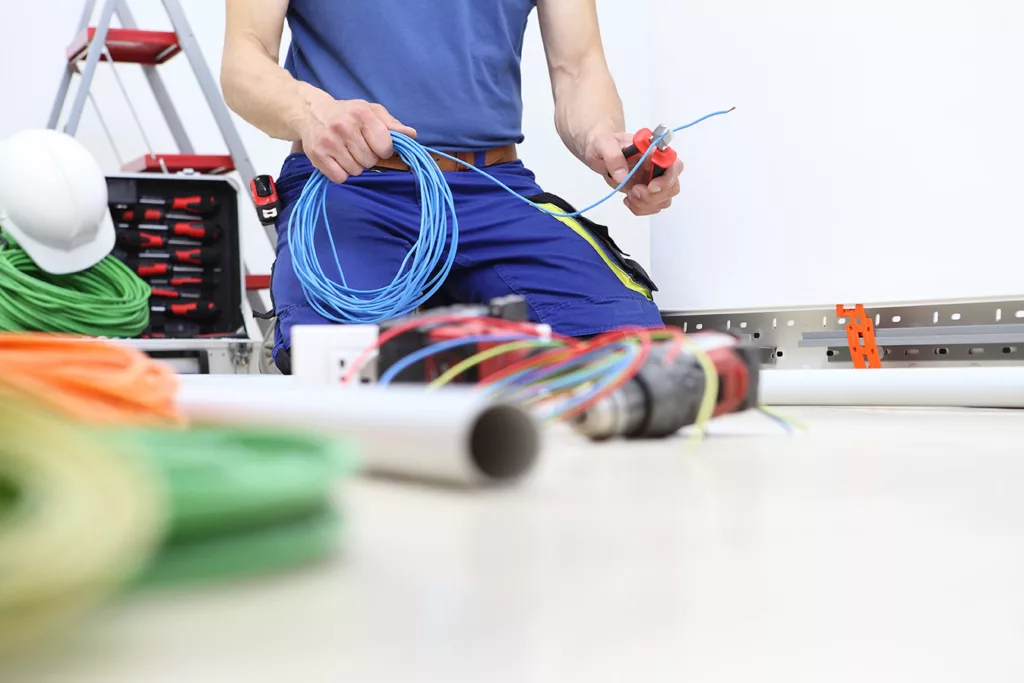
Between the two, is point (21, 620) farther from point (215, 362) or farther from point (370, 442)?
point (215, 362)

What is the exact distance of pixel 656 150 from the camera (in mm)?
1339

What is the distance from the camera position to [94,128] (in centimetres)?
306

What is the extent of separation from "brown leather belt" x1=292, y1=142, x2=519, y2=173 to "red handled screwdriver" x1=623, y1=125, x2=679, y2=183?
0.41 meters

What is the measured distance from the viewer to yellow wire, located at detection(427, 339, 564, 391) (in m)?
0.61

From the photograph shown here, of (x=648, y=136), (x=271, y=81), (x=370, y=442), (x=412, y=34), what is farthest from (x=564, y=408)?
(x=412, y=34)

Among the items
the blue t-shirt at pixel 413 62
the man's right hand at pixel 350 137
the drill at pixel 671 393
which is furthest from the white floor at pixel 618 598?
the blue t-shirt at pixel 413 62

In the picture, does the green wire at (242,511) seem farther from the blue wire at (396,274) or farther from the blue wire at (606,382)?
the blue wire at (396,274)

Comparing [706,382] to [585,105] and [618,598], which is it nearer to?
[618,598]

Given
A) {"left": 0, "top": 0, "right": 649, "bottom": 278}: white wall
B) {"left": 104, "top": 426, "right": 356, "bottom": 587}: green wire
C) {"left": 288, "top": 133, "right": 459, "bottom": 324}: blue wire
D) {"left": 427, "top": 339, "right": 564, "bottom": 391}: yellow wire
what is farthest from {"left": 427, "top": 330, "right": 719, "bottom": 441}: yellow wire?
{"left": 0, "top": 0, "right": 649, "bottom": 278}: white wall

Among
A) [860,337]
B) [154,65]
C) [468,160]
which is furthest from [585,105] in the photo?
[154,65]

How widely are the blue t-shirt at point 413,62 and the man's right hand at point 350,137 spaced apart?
1.32 ft

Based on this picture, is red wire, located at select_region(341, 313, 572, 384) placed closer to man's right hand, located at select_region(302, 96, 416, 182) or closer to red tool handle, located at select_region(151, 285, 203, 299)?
man's right hand, located at select_region(302, 96, 416, 182)

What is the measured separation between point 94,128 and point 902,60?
2.53 metres

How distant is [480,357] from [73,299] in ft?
6.34
